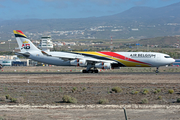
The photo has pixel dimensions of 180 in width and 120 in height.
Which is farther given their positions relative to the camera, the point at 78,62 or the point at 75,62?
the point at 75,62

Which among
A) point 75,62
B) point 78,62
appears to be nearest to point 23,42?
point 75,62

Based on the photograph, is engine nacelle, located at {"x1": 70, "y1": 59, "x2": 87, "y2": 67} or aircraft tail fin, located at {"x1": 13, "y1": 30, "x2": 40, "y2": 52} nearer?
engine nacelle, located at {"x1": 70, "y1": 59, "x2": 87, "y2": 67}

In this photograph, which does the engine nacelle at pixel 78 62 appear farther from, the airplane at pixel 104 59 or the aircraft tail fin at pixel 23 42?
the aircraft tail fin at pixel 23 42

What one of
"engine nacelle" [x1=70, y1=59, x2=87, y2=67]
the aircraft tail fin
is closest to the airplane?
"engine nacelle" [x1=70, y1=59, x2=87, y2=67]

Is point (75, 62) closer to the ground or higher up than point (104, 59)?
closer to the ground

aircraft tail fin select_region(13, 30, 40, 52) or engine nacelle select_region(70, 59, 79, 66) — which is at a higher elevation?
aircraft tail fin select_region(13, 30, 40, 52)

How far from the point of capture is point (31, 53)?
50.7 m

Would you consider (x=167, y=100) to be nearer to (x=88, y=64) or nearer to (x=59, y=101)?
(x=59, y=101)

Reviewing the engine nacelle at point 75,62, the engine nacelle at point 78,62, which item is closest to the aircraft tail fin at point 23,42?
the engine nacelle at point 75,62

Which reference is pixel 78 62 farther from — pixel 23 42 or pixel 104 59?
pixel 23 42

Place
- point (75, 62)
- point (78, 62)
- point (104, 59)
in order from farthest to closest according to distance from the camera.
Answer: point (104, 59), point (75, 62), point (78, 62)

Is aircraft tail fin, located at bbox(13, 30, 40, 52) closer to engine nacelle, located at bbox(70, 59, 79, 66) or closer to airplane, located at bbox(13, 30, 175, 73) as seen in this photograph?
airplane, located at bbox(13, 30, 175, 73)

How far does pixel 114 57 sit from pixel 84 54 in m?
5.35

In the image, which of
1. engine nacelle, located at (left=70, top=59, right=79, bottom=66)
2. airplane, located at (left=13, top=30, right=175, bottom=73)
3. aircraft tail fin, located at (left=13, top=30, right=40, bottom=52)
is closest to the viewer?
airplane, located at (left=13, top=30, right=175, bottom=73)
